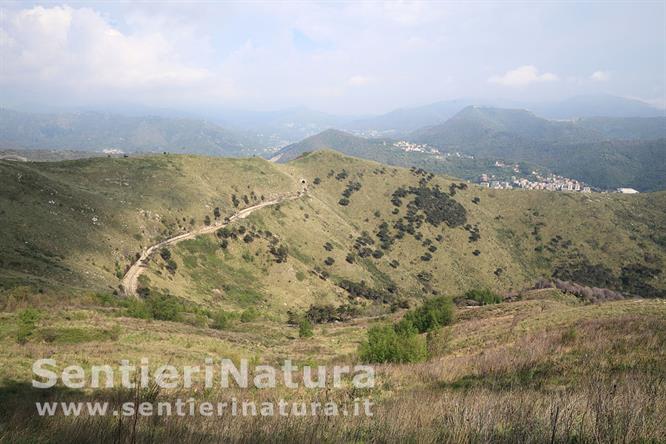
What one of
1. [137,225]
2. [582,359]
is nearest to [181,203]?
[137,225]

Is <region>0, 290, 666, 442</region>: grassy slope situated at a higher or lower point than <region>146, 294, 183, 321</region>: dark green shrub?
higher

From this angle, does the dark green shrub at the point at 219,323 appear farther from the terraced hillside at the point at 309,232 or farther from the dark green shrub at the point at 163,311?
the terraced hillside at the point at 309,232

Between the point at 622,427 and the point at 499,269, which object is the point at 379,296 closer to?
the point at 499,269

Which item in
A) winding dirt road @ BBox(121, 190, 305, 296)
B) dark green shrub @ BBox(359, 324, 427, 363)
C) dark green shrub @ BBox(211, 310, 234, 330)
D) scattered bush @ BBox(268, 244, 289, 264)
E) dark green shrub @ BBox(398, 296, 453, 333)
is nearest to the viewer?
dark green shrub @ BBox(359, 324, 427, 363)

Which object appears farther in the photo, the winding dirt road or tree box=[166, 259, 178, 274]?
tree box=[166, 259, 178, 274]

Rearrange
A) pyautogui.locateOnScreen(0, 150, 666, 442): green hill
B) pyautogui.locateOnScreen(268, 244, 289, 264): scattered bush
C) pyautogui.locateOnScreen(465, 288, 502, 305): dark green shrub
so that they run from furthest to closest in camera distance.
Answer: pyautogui.locateOnScreen(268, 244, 289, 264): scattered bush → pyautogui.locateOnScreen(465, 288, 502, 305): dark green shrub → pyautogui.locateOnScreen(0, 150, 666, 442): green hill

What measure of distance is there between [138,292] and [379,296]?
5225 centimetres

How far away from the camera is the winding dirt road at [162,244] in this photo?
5200 cm

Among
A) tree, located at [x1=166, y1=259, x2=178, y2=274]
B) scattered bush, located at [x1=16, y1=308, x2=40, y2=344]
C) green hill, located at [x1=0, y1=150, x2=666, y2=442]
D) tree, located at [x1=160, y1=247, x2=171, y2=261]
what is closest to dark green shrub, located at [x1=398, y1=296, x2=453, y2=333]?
green hill, located at [x1=0, y1=150, x2=666, y2=442]

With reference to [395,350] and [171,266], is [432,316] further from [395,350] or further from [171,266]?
[171,266]

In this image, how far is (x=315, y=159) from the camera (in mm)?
155750

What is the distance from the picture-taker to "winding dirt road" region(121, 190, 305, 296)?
52.0 m

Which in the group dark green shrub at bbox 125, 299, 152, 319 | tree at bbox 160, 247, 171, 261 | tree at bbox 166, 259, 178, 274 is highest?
dark green shrub at bbox 125, 299, 152, 319

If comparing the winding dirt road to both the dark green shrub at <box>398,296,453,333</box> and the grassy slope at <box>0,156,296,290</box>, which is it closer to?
the grassy slope at <box>0,156,296,290</box>
